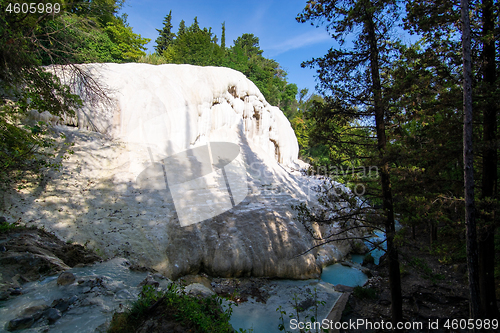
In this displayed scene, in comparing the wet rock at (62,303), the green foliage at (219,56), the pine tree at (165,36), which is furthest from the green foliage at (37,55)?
the pine tree at (165,36)

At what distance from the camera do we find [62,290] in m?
5.10

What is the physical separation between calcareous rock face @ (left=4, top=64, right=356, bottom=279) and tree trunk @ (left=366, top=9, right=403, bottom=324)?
519 cm

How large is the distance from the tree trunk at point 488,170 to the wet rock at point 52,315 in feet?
30.8

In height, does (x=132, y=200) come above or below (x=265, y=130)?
below

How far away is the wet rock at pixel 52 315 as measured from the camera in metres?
4.25

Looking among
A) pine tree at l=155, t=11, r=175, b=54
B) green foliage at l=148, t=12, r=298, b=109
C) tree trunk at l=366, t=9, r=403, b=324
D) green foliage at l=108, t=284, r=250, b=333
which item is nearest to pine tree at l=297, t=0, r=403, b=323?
tree trunk at l=366, t=9, r=403, b=324

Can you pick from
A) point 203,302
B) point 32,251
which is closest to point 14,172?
point 32,251

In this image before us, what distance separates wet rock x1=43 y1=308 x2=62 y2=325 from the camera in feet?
13.9

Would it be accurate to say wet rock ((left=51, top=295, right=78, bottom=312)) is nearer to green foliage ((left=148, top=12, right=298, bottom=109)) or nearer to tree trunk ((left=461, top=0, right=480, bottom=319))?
tree trunk ((left=461, top=0, right=480, bottom=319))

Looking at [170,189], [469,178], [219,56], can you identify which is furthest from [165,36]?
[469,178]

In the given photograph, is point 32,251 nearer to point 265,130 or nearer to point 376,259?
point 376,259

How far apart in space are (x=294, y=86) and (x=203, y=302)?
4717cm

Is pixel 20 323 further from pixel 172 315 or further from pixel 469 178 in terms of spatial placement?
pixel 469 178

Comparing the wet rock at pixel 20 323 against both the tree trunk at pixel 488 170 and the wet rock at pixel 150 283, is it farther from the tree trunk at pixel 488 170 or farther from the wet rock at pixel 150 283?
the tree trunk at pixel 488 170
